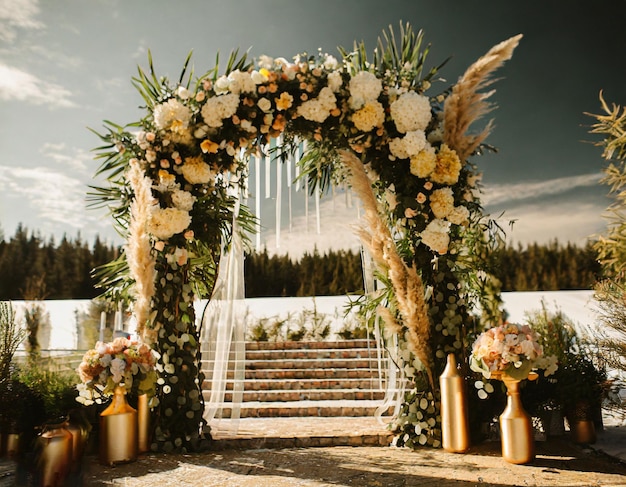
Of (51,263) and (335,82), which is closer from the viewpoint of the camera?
(335,82)

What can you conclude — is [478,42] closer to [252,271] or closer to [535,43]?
[535,43]

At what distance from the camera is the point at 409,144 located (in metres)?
4.53

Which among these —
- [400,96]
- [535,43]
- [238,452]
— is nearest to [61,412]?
[238,452]

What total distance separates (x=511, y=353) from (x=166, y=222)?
286 centimetres

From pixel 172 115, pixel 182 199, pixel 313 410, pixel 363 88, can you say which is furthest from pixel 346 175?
pixel 313 410

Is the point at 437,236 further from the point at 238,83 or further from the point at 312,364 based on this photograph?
the point at 312,364

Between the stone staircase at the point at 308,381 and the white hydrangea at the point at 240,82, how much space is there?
8.34ft

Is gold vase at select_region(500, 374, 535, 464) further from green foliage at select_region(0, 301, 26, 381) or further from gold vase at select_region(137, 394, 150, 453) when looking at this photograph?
green foliage at select_region(0, 301, 26, 381)

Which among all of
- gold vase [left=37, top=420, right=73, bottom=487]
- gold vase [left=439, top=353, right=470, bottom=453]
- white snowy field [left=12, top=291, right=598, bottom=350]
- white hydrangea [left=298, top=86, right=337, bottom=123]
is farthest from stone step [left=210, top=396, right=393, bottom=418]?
white snowy field [left=12, top=291, right=598, bottom=350]

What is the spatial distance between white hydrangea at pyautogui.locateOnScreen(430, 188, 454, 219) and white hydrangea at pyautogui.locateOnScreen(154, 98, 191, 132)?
2217mm

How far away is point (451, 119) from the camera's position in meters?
4.64

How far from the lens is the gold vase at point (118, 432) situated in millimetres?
4016

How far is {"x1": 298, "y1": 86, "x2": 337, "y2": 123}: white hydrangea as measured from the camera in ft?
15.1

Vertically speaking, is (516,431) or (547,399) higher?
(547,399)
